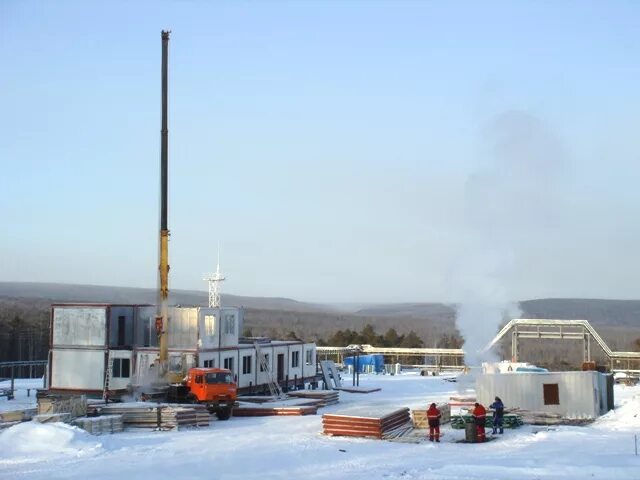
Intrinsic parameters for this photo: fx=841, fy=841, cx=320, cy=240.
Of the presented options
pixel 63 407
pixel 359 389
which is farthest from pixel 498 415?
pixel 359 389

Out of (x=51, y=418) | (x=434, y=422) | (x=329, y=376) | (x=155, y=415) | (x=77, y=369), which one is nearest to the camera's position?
(x=434, y=422)

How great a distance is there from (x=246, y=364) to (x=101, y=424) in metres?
13.0

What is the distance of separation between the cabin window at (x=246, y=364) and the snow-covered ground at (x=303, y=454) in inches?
376

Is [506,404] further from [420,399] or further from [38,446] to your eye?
[38,446]

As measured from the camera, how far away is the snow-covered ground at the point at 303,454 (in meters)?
18.9

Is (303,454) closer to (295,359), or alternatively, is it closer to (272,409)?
(272,409)

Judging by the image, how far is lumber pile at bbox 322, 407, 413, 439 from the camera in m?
24.6

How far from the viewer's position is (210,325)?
35344mm

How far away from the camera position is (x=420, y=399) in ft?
124

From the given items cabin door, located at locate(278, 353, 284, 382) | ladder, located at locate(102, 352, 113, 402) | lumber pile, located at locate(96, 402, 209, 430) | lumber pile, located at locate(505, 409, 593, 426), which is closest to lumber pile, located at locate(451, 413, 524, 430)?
lumber pile, located at locate(505, 409, 593, 426)

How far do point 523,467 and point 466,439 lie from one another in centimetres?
478

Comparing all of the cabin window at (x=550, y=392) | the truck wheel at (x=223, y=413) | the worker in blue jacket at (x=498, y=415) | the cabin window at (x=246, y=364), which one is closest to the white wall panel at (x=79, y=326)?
the cabin window at (x=246, y=364)

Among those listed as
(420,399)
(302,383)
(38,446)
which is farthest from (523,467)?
(302,383)

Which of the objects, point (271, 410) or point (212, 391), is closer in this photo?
point (212, 391)
